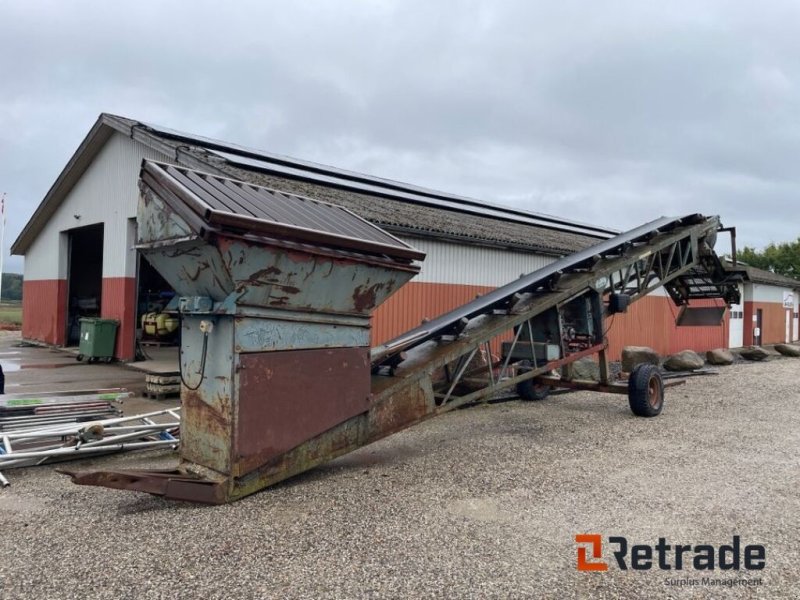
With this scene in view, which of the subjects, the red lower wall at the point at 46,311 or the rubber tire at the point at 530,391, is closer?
the rubber tire at the point at 530,391

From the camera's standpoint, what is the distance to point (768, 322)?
26.4 metres

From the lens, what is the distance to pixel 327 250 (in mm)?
4426

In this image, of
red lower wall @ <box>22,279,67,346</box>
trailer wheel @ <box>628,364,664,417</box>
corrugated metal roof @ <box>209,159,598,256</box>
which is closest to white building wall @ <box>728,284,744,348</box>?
corrugated metal roof @ <box>209,159,598,256</box>

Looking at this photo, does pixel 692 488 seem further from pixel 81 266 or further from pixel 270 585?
pixel 81 266

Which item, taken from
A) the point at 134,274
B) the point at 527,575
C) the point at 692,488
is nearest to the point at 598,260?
the point at 692,488

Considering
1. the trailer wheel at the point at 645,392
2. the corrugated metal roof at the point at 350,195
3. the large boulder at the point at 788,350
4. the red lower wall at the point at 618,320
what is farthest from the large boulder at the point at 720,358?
the trailer wheel at the point at 645,392

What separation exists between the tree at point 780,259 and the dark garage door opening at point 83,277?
4685 centimetres

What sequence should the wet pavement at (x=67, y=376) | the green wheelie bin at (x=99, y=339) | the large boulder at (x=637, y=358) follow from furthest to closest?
the large boulder at (x=637, y=358)
the green wheelie bin at (x=99, y=339)
the wet pavement at (x=67, y=376)

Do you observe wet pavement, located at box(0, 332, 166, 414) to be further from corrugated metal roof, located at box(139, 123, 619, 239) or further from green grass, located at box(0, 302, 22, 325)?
green grass, located at box(0, 302, 22, 325)

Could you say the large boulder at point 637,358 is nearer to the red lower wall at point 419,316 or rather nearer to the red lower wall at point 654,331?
the red lower wall at point 419,316

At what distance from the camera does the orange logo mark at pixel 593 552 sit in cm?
341

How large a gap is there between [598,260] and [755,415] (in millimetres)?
3377

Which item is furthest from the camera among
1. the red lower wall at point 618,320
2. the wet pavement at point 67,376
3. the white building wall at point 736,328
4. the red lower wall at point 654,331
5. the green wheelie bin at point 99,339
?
the white building wall at point 736,328

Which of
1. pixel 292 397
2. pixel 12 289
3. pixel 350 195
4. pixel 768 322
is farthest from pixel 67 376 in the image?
pixel 12 289
